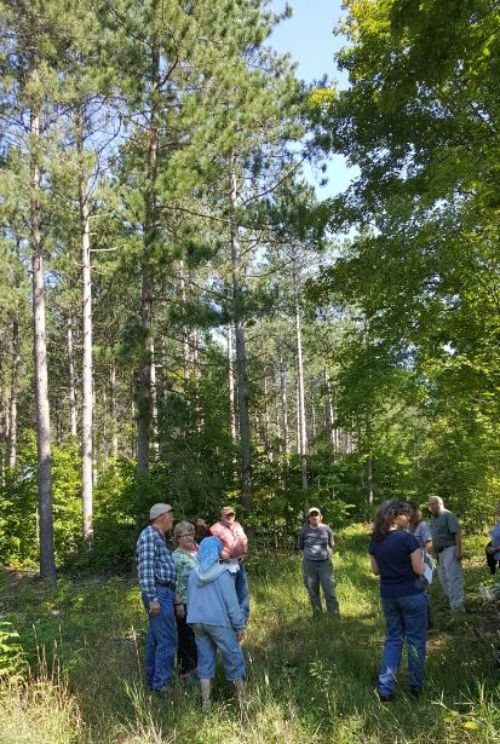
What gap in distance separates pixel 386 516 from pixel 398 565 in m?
0.38

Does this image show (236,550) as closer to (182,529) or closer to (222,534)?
(222,534)

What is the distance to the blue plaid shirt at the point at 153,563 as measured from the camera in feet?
15.6

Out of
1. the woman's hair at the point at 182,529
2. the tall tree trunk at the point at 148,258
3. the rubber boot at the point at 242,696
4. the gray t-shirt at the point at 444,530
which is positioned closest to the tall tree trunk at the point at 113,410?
the tall tree trunk at the point at 148,258

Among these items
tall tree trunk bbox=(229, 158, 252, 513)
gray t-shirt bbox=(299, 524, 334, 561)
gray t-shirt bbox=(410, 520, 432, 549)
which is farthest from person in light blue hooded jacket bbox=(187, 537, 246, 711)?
tall tree trunk bbox=(229, 158, 252, 513)

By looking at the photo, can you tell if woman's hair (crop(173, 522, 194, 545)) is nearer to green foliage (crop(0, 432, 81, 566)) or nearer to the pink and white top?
the pink and white top

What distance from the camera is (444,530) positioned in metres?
6.98

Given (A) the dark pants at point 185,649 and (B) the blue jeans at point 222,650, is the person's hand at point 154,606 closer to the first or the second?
(B) the blue jeans at point 222,650

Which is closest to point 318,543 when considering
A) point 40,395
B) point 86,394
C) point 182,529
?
point 182,529

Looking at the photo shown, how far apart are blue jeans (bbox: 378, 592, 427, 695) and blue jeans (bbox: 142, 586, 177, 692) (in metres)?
1.70

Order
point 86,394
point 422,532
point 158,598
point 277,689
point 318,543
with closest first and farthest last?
point 277,689
point 158,598
point 422,532
point 318,543
point 86,394

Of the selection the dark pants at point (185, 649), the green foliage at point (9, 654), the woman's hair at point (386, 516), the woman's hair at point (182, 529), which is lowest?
the dark pants at point (185, 649)

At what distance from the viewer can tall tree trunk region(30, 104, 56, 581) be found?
1168cm

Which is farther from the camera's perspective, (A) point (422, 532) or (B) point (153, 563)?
(A) point (422, 532)

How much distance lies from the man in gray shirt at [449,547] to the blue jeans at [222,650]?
354cm
